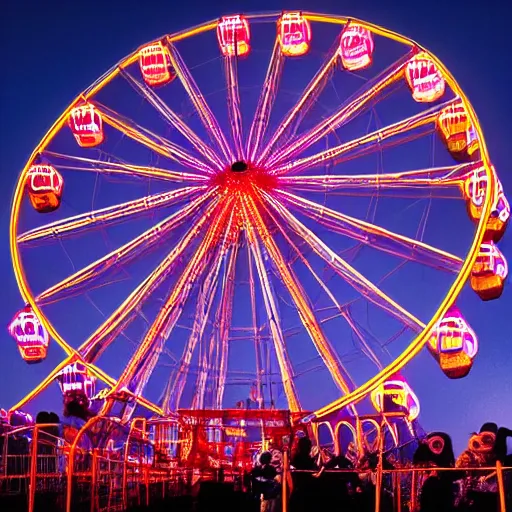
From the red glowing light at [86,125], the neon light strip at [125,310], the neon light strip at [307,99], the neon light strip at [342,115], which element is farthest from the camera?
the red glowing light at [86,125]

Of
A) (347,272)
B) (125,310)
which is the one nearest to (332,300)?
(347,272)

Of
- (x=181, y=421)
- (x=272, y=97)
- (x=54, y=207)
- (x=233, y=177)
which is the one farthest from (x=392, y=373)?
(x=54, y=207)

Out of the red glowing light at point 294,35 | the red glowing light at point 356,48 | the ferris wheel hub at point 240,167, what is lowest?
the ferris wheel hub at point 240,167

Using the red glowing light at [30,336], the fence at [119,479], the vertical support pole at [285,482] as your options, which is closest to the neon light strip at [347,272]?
the fence at [119,479]

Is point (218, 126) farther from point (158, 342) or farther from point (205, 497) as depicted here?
point (205, 497)

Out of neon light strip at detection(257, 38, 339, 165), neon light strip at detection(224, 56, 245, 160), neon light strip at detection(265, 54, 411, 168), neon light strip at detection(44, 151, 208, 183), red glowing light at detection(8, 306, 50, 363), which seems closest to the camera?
neon light strip at detection(265, 54, 411, 168)

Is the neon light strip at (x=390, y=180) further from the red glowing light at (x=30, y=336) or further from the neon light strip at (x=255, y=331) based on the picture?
the red glowing light at (x=30, y=336)

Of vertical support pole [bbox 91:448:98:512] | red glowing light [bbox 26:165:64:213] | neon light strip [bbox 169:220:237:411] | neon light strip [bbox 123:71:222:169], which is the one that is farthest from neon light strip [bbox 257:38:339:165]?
vertical support pole [bbox 91:448:98:512]

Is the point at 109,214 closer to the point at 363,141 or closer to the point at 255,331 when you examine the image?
the point at 255,331

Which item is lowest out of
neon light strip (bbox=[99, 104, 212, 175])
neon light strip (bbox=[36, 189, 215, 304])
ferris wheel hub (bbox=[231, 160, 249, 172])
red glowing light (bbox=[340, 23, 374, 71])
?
neon light strip (bbox=[36, 189, 215, 304])

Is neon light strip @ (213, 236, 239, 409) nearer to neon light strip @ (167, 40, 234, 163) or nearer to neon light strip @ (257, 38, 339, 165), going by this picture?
neon light strip @ (167, 40, 234, 163)

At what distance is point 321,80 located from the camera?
15.0 metres

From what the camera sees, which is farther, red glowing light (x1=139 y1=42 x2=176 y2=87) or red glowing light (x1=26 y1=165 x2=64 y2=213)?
red glowing light (x1=139 y1=42 x2=176 y2=87)

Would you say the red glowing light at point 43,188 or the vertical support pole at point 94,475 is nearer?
the vertical support pole at point 94,475
